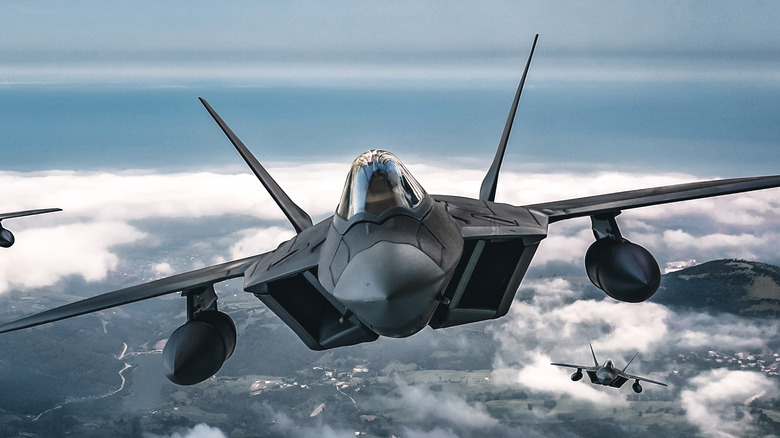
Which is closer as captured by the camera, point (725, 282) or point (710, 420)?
point (710, 420)

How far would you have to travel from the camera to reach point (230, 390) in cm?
9538

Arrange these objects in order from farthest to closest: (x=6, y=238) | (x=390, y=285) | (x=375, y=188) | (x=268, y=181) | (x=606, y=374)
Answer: (x=606, y=374), (x=6, y=238), (x=268, y=181), (x=375, y=188), (x=390, y=285)

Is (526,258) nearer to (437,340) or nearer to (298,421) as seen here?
(298,421)

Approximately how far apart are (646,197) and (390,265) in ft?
22.9

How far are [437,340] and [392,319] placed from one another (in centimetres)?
10504

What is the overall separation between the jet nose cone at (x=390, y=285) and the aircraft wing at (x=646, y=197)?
15.5ft

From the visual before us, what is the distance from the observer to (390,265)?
6.63 meters

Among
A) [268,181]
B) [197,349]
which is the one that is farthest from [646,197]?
[197,349]

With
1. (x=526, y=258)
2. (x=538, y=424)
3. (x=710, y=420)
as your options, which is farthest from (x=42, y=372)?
(x=526, y=258)

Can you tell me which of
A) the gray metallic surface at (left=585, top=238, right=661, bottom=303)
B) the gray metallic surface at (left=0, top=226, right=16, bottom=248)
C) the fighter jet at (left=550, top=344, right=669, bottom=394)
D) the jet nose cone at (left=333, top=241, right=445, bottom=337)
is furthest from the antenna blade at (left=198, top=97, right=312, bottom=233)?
the fighter jet at (left=550, top=344, right=669, bottom=394)

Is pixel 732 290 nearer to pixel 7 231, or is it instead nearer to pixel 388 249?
pixel 7 231

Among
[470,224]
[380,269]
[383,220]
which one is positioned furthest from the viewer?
[470,224]

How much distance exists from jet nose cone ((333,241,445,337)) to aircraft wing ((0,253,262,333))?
3.85m

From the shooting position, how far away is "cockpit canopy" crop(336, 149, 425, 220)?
7.51 m
